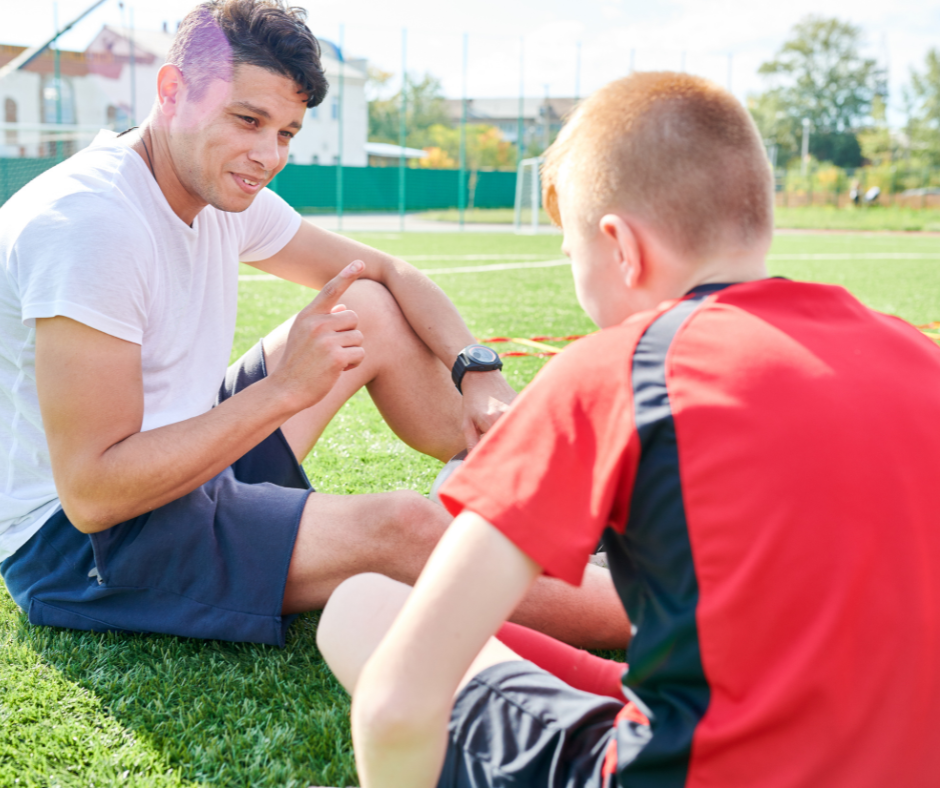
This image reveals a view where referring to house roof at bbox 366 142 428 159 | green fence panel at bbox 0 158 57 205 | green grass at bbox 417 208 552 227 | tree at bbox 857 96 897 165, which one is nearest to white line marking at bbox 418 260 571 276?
green fence panel at bbox 0 158 57 205

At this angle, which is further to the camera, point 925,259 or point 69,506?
point 925,259

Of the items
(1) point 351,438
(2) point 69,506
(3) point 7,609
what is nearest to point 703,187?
(2) point 69,506

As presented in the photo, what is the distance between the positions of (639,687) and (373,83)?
64.8 meters

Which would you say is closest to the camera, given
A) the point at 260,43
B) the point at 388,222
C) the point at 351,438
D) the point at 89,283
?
the point at 89,283

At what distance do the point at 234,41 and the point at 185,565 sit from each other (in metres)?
1.33

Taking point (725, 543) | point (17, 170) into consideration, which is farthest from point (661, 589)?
point (17, 170)

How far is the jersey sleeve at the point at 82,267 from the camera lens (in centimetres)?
173

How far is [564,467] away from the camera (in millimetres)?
943

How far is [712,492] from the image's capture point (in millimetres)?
903

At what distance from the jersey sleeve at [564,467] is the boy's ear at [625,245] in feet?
0.60

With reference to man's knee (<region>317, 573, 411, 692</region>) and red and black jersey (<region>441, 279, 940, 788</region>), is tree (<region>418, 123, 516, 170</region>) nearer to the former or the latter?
man's knee (<region>317, 573, 411, 692</region>)

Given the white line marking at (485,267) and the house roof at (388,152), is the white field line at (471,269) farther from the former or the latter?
the house roof at (388,152)

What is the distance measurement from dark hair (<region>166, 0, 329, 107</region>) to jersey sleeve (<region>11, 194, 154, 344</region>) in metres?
0.55

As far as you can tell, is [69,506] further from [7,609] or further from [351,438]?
[351,438]
